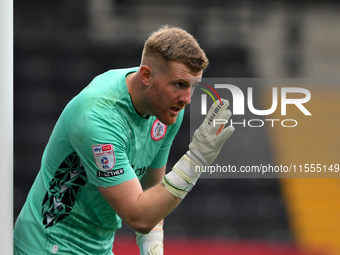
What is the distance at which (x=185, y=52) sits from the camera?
55.4 inches

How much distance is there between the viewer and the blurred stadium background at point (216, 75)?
3.40 m

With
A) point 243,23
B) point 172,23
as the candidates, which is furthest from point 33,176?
point 243,23

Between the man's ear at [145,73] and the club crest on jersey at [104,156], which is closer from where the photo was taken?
the club crest on jersey at [104,156]

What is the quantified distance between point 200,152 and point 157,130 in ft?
0.99

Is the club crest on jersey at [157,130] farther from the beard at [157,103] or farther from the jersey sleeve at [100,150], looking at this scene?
the jersey sleeve at [100,150]

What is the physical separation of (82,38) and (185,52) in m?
2.24

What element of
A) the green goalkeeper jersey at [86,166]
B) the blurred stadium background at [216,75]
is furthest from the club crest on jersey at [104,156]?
the blurred stadium background at [216,75]

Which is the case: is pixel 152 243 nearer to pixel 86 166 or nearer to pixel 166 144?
pixel 166 144

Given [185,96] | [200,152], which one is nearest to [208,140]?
[200,152]

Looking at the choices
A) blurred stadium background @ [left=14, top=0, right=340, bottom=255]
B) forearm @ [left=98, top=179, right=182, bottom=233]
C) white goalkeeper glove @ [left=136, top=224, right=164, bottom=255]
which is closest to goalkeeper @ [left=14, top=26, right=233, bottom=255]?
forearm @ [left=98, top=179, right=182, bottom=233]

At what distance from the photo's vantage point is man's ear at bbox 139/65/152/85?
146 cm

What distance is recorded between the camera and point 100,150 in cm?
130

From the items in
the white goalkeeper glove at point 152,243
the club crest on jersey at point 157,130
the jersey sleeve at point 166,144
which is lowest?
the white goalkeeper glove at point 152,243

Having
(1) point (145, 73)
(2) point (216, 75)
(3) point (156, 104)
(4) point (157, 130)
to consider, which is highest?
(1) point (145, 73)
